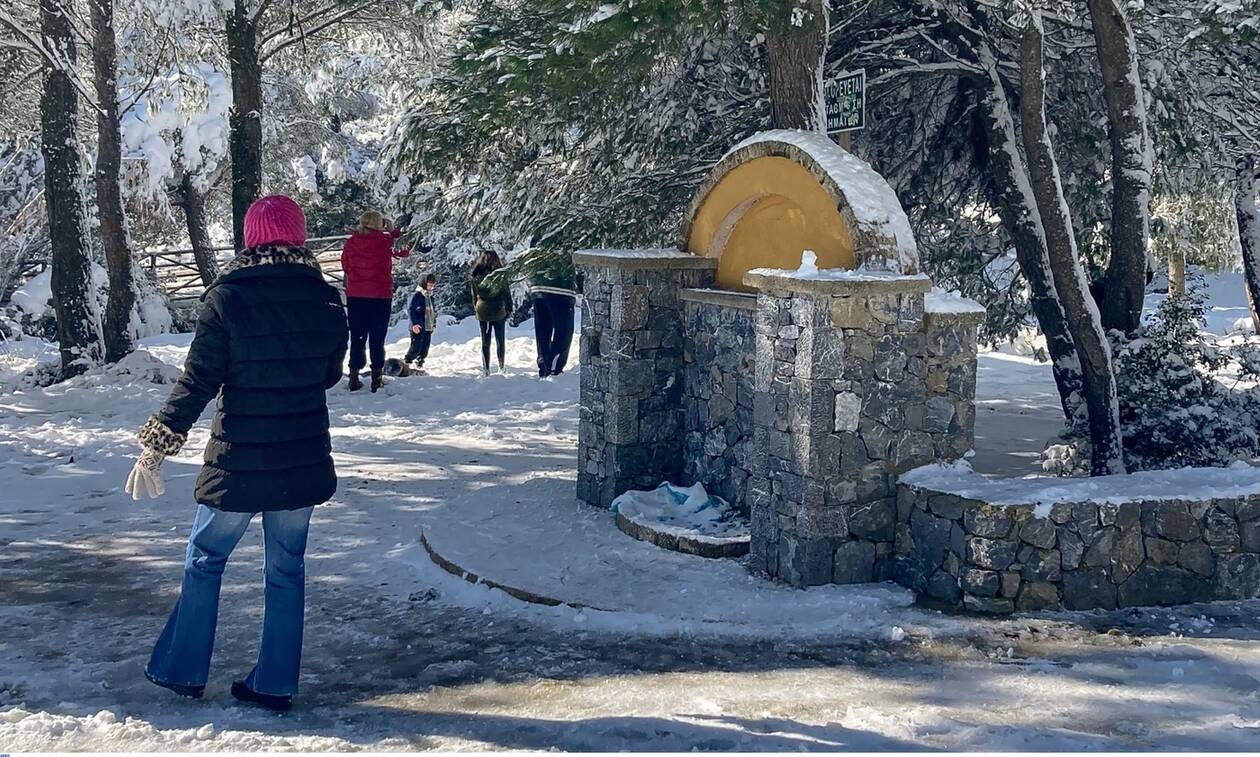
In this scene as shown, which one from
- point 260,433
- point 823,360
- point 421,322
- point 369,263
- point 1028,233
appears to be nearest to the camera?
point 260,433

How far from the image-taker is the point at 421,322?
14.8 metres

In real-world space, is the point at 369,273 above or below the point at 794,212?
below

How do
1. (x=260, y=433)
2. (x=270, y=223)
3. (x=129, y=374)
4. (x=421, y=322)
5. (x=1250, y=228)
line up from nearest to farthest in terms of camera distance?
(x=260, y=433) < (x=270, y=223) < (x=129, y=374) < (x=1250, y=228) < (x=421, y=322)

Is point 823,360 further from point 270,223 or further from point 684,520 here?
point 270,223

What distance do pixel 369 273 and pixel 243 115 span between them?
9.58ft

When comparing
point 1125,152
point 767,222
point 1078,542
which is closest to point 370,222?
point 767,222

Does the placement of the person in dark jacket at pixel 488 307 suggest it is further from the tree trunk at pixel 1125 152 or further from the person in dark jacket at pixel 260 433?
the person in dark jacket at pixel 260 433

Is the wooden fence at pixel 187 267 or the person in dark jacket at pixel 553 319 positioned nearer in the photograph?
the person in dark jacket at pixel 553 319

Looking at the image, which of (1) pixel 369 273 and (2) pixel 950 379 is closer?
(2) pixel 950 379

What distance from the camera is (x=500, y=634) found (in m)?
5.70

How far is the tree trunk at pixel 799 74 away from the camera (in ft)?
26.3

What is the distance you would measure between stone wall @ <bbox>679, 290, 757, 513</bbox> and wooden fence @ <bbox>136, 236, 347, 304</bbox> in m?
18.4

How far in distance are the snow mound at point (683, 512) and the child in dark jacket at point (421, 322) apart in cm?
734

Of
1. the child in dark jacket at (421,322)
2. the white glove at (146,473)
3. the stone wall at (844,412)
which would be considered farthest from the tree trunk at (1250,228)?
the white glove at (146,473)
